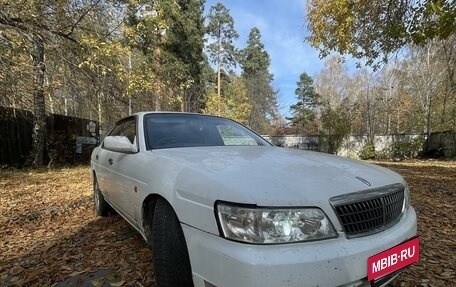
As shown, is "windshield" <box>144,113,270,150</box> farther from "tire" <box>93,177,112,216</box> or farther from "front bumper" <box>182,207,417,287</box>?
"tire" <box>93,177,112,216</box>

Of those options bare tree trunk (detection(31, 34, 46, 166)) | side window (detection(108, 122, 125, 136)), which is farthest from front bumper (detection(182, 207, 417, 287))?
bare tree trunk (detection(31, 34, 46, 166))

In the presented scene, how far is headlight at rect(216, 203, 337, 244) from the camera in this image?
1.75 metres

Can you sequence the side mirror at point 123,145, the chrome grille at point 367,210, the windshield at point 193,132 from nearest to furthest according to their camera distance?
1. the chrome grille at point 367,210
2. the side mirror at point 123,145
3. the windshield at point 193,132

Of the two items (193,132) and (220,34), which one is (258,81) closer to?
(220,34)

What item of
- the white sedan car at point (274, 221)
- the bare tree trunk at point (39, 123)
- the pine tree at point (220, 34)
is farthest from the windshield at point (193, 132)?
the pine tree at point (220, 34)

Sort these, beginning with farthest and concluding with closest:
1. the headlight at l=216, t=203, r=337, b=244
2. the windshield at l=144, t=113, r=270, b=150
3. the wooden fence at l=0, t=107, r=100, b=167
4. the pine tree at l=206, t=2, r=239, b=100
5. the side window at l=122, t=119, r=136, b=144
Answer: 1. the pine tree at l=206, t=2, r=239, b=100
2. the wooden fence at l=0, t=107, r=100, b=167
3. the side window at l=122, t=119, r=136, b=144
4. the windshield at l=144, t=113, r=270, b=150
5. the headlight at l=216, t=203, r=337, b=244

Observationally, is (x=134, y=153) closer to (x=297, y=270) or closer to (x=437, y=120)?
(x=297, y=270)

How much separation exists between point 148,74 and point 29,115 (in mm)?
4128

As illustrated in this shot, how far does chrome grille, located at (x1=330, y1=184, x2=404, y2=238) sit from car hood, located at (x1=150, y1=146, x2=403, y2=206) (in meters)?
0.05

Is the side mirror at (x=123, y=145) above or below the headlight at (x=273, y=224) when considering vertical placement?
above

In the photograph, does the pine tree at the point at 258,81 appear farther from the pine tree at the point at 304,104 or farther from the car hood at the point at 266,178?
the car hood at the point at 266,178

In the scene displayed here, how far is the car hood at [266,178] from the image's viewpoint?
1811mm

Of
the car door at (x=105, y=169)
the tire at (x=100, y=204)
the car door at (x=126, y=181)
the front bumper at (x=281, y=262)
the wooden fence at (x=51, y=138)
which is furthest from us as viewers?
the wooden fence at (x=51, y=138)

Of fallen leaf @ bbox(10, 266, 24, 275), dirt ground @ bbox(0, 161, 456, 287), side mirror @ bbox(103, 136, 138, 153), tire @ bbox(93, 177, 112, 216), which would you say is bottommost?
fallen leaf @ bbox(10, 266, 24, 275)
